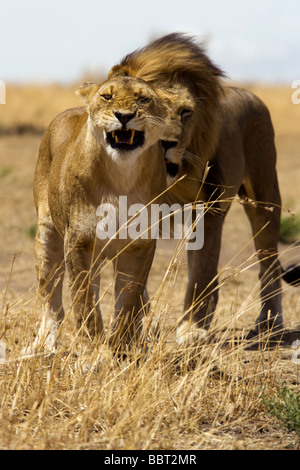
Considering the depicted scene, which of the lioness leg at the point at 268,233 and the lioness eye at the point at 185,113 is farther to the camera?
the lioness leg at the point at 268,233

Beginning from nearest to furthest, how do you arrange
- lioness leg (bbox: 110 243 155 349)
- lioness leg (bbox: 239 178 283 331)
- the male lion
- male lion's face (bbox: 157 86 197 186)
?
lioness leg (bbox: 110 243 155 349)
male lion's face (bbox: 157 86 197 186)
the male lion
lioness leg (bbox: 239 178 283 331)

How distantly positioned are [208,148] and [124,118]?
150cm

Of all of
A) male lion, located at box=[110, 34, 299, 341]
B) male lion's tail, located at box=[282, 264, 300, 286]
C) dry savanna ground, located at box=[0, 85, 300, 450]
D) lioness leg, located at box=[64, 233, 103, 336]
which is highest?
male lion, located at box=[110, 34, 299, 341]

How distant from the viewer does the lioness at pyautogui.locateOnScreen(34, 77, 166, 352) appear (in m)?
3.61

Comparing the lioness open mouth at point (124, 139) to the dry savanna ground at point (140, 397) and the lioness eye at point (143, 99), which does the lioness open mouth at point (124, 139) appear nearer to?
the lioness eye at point (143, 99)

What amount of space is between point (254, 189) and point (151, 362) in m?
A: 2.48

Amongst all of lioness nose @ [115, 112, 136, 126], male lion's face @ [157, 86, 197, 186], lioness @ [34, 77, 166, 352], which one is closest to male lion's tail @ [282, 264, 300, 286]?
male lion's face @ [157, 86, 197, 186]

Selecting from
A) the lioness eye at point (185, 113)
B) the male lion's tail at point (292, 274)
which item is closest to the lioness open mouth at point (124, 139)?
the lioness eye at point (185, 113)

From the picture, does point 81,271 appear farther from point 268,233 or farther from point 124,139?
point 268,233

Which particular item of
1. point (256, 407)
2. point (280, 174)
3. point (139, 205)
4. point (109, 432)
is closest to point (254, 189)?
point (139, 205)

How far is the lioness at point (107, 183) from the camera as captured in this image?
3.61m

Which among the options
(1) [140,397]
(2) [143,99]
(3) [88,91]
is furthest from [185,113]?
(1) [140,397]

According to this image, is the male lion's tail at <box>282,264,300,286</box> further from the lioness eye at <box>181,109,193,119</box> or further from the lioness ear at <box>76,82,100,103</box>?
the lioness ear at <box>76,82,100,103</box>

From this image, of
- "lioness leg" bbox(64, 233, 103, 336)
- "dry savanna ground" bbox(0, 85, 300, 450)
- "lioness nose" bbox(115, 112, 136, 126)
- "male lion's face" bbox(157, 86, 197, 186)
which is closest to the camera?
"dry savanna ground" bbox(0, 85, 300, 450)
